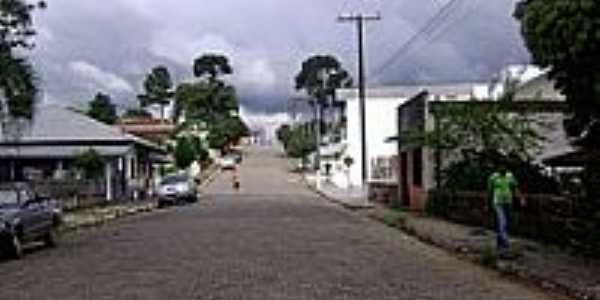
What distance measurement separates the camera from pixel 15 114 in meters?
37.3

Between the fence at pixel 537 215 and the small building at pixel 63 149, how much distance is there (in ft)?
101

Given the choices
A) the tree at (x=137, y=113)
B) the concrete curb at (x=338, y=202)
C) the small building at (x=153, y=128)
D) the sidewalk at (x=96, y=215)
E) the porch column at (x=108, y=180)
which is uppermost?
the tree at (x=137, y=113)

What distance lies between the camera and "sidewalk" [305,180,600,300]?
19.2 meters

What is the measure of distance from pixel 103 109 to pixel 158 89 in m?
15.8

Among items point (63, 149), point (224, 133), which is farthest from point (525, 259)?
point (224, 133)

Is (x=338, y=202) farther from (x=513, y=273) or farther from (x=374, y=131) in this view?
(x=513, y=273)

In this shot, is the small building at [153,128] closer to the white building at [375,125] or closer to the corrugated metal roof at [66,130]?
the white building at [375,125]

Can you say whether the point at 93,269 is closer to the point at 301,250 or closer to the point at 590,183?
the point at 301,250

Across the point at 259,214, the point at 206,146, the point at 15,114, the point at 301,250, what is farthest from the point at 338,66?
the point at 301,250

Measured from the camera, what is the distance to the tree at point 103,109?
154 metres

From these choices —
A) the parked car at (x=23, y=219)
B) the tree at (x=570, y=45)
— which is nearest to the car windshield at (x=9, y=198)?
the parked car at (x=23, y=219)

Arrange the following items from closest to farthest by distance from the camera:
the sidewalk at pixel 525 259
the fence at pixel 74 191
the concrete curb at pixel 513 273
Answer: the concrete curb at pixel 513 273, the sidewalk at pixel 525 259, the fence at pixel 74 191

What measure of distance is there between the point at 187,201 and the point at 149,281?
4935 cm

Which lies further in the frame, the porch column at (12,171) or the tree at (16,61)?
the porch column at (12,171)
